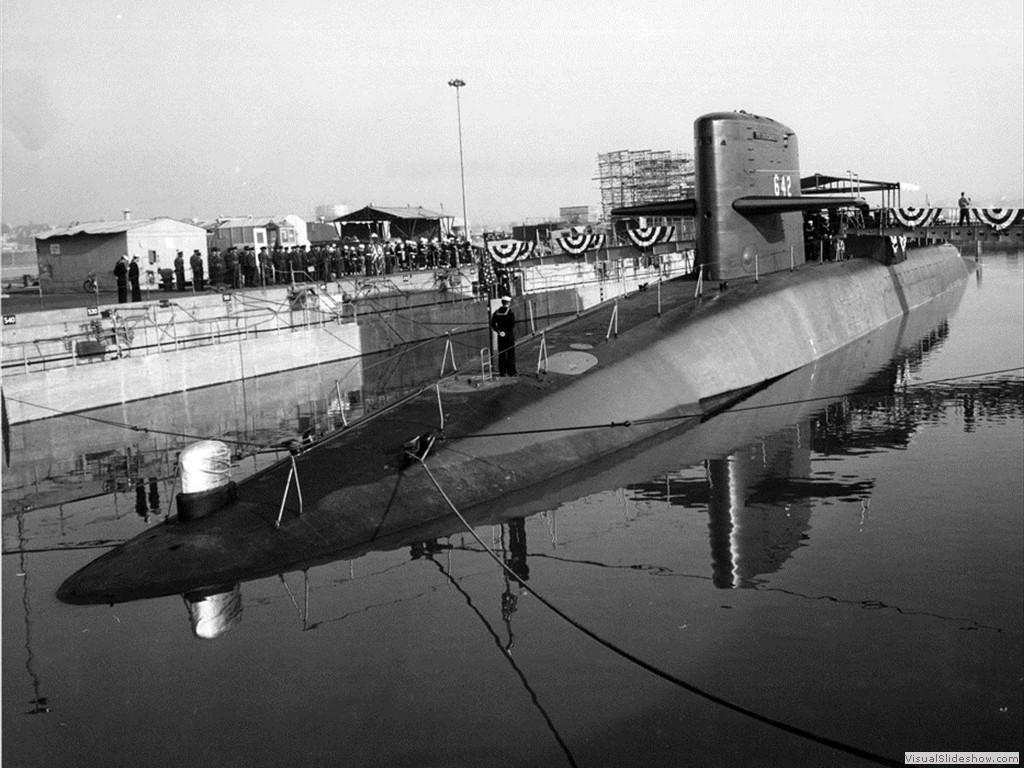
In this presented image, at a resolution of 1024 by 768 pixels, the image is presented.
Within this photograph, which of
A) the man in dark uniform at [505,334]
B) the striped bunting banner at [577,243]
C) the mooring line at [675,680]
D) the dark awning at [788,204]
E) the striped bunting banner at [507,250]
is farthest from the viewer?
the striped bunting banner at [577,243]

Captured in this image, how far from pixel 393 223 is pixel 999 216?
116ft

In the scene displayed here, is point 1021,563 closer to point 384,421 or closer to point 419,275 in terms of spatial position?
point 384,421

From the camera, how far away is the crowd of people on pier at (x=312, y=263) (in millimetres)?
35594

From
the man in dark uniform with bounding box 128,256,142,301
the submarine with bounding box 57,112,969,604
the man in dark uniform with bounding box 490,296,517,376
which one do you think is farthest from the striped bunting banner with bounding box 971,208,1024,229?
the man in dark uniform with bounding box 128,256,142,301

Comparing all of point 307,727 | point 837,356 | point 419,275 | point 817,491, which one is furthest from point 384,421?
point 419,275

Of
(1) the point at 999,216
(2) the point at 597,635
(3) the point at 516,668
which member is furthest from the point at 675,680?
(1) the point at 999,216

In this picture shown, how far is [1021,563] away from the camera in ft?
34.0

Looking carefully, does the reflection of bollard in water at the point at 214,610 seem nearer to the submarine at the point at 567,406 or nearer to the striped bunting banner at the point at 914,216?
the submarine at the point at 567,406

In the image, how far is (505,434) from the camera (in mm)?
14102

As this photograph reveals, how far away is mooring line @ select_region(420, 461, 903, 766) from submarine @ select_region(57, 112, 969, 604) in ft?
2.87

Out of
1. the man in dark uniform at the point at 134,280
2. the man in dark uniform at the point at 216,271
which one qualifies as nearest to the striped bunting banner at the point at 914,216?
the man in dark uniform at the point at 216,271

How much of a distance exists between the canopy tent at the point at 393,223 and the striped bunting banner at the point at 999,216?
30.1 metres

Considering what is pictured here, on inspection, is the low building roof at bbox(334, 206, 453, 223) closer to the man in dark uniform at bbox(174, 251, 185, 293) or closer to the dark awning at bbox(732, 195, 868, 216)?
the man in dark uniform at bbox(174, 251, 185, 293)

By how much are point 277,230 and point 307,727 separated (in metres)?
48.1
